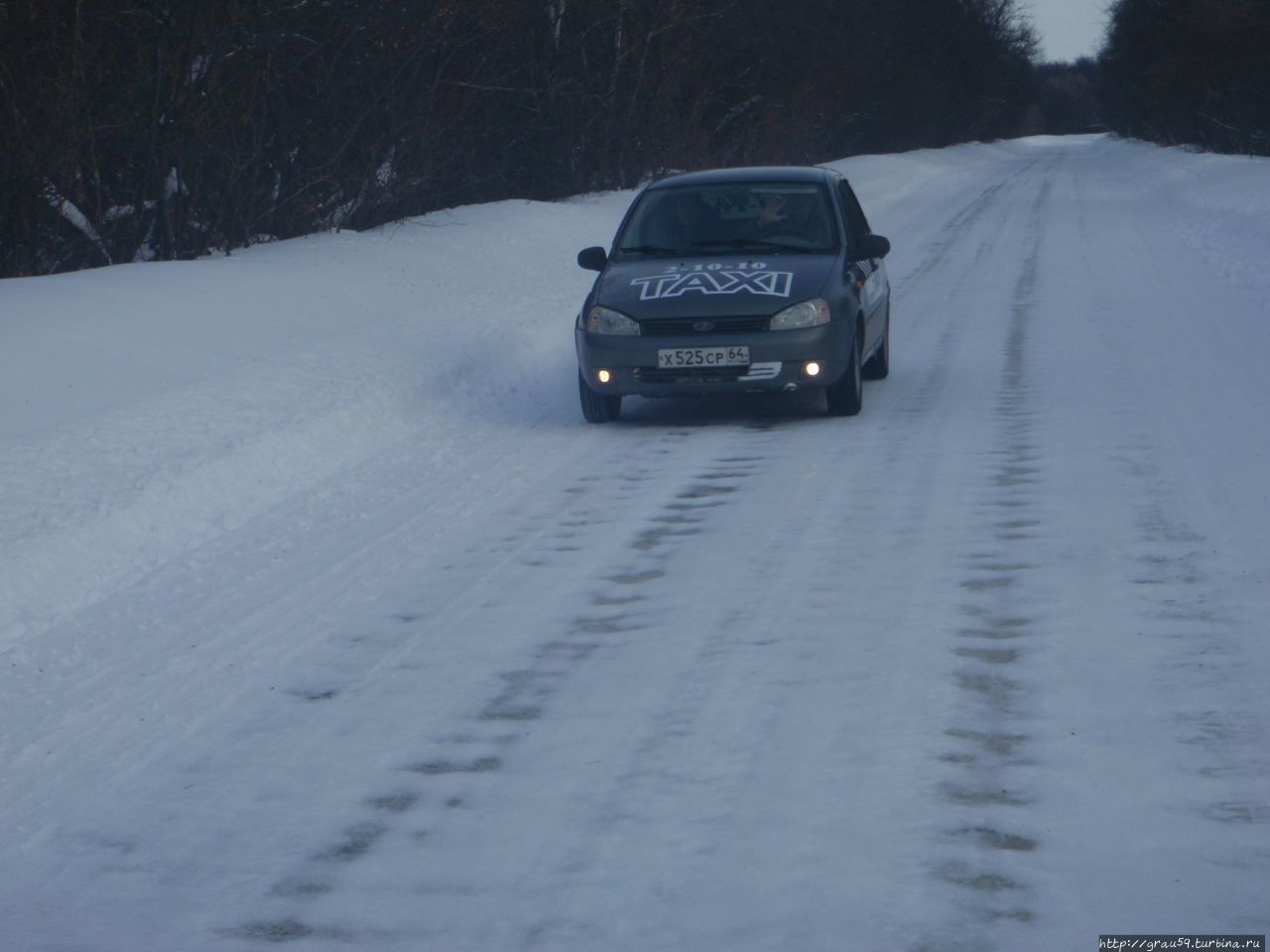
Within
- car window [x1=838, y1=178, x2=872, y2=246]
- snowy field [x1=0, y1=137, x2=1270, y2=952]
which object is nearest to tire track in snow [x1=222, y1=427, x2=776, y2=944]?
snowy field [x1=0, y1=137, x2=1270, y2=952]

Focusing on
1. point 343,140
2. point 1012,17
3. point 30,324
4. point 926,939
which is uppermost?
point 1012,17

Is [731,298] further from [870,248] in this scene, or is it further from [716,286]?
[870,248]

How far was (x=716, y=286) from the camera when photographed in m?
10.1

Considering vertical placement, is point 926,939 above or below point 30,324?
below

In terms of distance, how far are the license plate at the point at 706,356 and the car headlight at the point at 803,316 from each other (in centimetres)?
27

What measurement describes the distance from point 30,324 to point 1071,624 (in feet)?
26.3

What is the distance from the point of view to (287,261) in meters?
15.8

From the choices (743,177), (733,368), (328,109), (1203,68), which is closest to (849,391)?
(733,368)

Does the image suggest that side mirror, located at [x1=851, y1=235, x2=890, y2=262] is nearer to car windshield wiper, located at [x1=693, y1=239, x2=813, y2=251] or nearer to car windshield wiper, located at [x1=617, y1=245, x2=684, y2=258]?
car windshield wiper, located at [x1=693, y1=239, x2=813, y2=251]

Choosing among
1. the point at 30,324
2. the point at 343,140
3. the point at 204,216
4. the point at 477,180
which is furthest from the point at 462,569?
the point at 477,180

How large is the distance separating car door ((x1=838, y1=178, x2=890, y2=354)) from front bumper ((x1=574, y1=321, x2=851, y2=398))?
0.83 m

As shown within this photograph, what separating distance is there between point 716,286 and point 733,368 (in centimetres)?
58

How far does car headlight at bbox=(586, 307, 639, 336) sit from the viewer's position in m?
10.1

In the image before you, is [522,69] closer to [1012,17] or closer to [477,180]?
[477,180]
